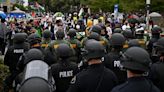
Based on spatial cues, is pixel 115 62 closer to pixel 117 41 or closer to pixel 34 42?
pixel 117 41

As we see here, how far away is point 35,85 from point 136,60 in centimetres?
131

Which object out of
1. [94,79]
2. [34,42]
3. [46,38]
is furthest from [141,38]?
[94,79]

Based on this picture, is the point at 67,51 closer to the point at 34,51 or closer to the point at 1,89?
the point at 34,51

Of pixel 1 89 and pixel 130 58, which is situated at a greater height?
pixel 130 58

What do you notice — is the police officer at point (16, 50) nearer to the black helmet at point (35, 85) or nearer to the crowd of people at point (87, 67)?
the crowd of people at point (87, 67)

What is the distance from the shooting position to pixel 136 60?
4961 millimetres

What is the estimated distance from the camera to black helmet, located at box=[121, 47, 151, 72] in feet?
16.1

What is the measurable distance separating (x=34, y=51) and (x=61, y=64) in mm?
933

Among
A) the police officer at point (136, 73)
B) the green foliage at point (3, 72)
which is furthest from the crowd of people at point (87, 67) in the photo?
the green foliage at point (3, 72)

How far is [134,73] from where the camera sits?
488 centimetres

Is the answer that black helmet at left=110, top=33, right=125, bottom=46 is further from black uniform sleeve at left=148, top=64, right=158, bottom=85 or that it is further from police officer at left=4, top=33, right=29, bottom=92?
police officer at left=4, top=33, right=29, bottom=92

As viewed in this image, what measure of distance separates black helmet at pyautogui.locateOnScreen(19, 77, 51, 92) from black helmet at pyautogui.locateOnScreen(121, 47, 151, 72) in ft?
3.51

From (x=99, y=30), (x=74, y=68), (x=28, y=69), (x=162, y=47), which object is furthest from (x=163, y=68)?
(x=99, y=30)

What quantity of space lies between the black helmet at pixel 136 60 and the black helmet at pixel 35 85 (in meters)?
1.07
